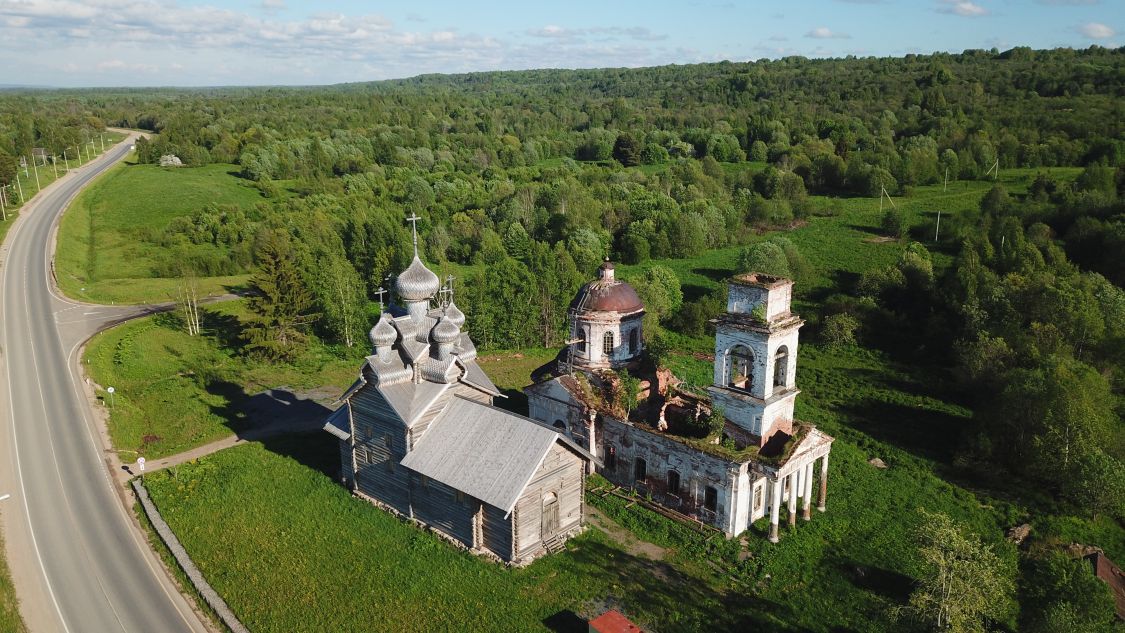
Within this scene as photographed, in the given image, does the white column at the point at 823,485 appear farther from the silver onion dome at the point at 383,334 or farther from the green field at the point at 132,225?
the green field at the point at 132,225

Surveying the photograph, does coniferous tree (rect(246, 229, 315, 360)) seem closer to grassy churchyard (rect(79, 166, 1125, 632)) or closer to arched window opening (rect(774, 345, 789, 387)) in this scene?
grassy churchyard (rect(79, 166, 1125, 632))

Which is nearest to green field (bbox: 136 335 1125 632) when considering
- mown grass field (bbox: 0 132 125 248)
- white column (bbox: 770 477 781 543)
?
white column (bbox: 770 477 781 543)

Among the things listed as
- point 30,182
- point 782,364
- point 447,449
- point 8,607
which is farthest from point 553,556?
point 30,182

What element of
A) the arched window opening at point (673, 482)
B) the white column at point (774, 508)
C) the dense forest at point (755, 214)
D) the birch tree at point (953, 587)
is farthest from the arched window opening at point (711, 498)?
the dense forest at point (755, 214)

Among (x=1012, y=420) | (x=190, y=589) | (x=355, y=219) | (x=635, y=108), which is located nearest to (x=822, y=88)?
(x=635, y=108)

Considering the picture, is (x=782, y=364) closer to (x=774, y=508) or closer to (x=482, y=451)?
(x=774, y=508)
